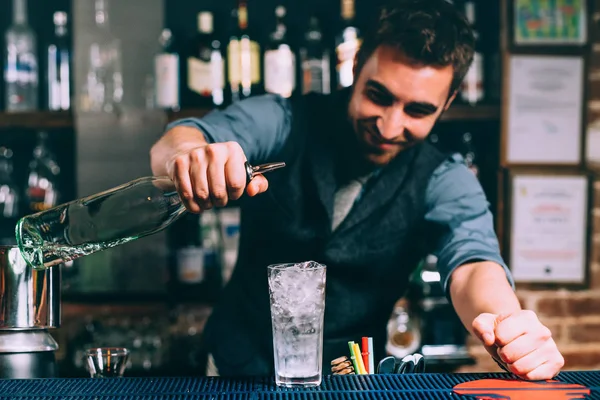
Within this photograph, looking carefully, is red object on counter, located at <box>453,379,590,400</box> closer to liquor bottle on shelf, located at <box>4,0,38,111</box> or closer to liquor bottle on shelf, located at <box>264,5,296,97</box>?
liquor bottle on shelf, located at <box>264,5,296,97</box>

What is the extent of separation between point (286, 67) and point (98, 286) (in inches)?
38.0

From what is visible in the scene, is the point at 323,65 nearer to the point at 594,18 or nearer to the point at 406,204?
the point at 406,204

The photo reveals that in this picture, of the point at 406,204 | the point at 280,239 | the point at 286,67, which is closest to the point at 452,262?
the point at 406,204

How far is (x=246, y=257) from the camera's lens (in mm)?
1795

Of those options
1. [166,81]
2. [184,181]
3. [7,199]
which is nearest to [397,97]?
[184,181]

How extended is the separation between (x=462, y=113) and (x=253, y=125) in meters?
0.95

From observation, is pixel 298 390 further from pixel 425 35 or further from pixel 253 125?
pixel 425 35

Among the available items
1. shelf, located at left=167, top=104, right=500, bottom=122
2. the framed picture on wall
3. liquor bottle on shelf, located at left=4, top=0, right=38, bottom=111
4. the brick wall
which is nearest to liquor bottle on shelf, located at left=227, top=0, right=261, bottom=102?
shelf, located at left=167, top=104, right=500, bottom=122

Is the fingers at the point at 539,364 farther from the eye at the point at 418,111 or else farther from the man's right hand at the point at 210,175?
the eye at the point at 418,111

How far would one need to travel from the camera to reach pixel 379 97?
1678 mm

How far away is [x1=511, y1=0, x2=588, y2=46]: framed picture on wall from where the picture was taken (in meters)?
2.46

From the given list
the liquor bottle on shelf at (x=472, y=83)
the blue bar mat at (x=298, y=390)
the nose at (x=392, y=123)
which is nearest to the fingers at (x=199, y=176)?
the blue bar mat at (x=298, y=390)

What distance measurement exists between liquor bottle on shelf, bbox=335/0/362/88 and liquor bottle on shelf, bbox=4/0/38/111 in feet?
3.36

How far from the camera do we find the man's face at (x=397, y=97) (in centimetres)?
166
